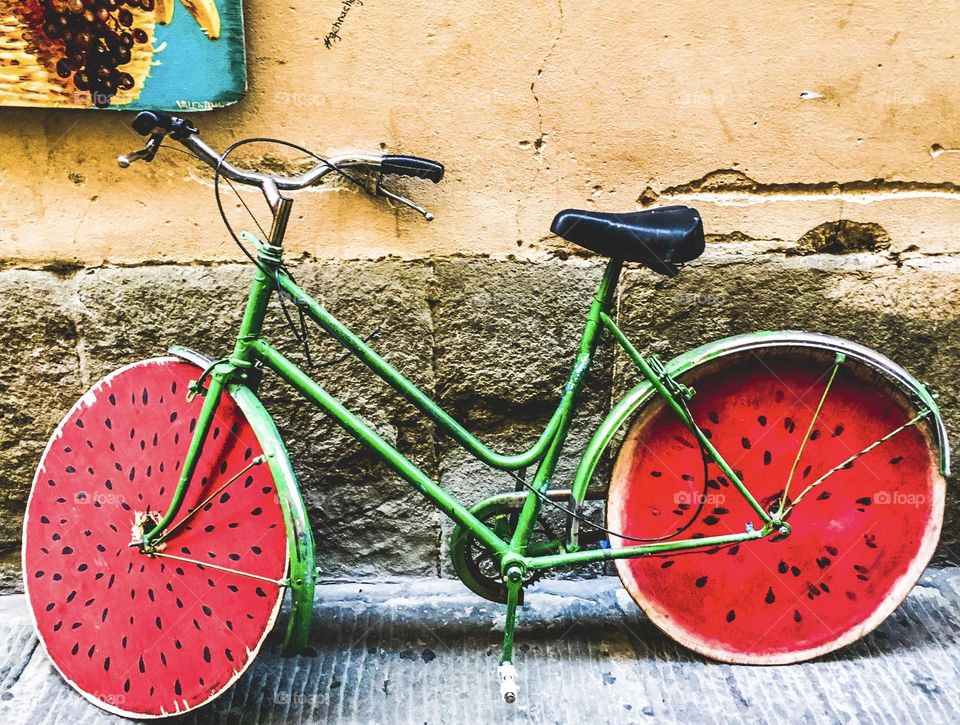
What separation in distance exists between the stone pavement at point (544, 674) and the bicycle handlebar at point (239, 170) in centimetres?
134

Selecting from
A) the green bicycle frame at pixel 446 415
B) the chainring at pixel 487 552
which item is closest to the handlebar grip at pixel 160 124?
the green bicycle frame at pixel 446 415

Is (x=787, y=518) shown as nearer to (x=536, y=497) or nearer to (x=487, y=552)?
(x=536, y=497)

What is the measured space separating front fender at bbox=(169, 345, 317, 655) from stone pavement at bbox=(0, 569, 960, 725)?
0.32 metres

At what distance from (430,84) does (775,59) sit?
3.44ft

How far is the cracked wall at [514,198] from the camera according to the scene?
2.36 m

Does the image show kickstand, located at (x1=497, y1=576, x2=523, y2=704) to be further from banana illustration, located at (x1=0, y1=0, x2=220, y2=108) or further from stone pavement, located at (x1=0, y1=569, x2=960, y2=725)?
banana illustration, located at (x1=0, y1=0, x2=220, y2=108)

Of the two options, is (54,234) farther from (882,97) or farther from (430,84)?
(882,97)

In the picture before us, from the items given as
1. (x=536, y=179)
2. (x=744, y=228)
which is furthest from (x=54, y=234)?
(x=744, y=228)

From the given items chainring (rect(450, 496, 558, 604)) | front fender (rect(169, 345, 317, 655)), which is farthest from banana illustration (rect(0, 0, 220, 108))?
chainring (rect(450, 496, 558, 604))

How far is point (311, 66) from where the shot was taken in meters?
2.36

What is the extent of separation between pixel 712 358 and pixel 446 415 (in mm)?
765

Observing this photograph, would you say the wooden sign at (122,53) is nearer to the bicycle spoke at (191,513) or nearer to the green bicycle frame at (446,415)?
the green bicycle frame at (446,415)

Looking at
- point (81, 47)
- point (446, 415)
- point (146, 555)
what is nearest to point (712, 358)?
point (446, 415)

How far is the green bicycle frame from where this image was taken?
2.06 m
